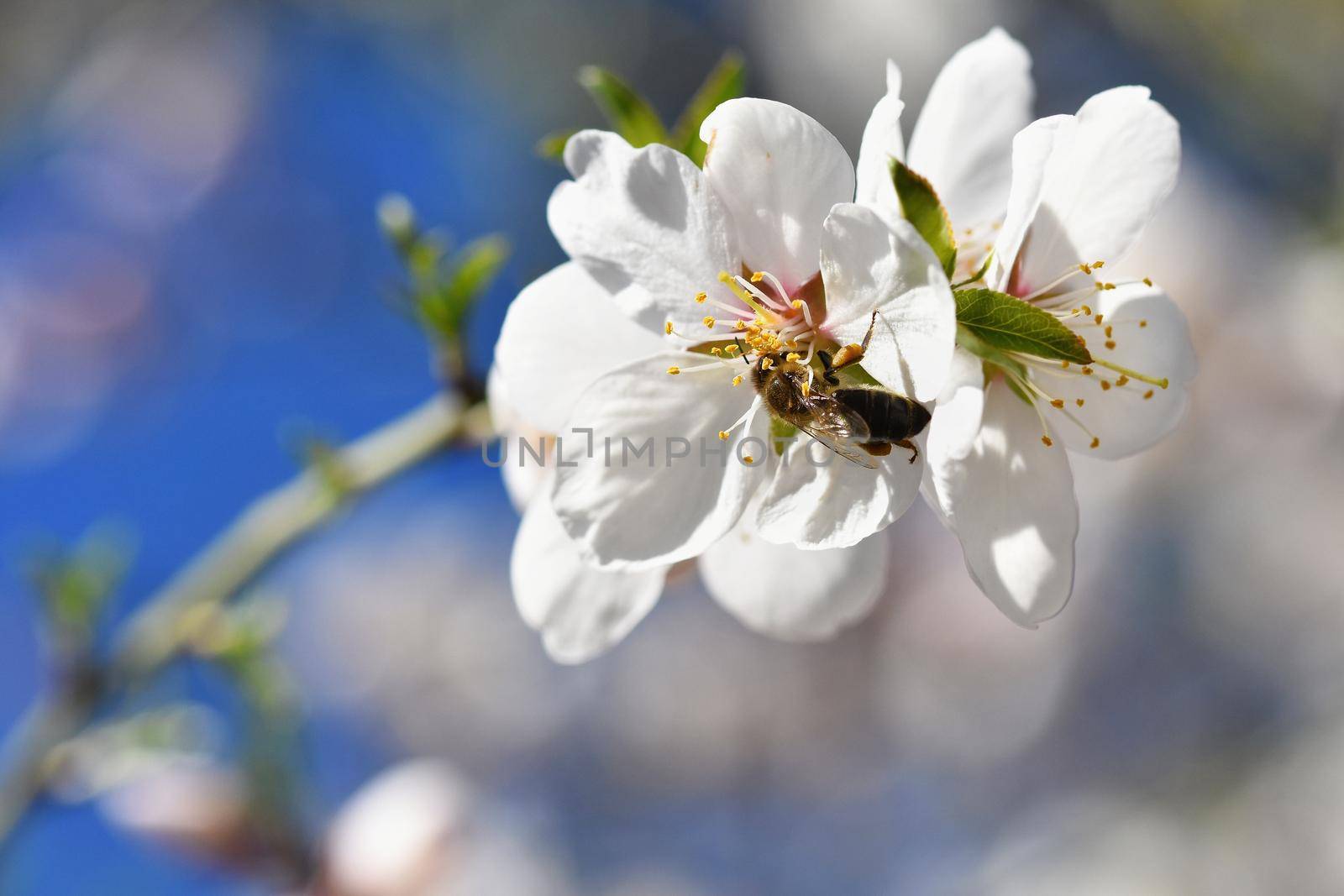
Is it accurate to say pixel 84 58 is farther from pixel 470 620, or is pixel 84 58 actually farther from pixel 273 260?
pixel 470 620

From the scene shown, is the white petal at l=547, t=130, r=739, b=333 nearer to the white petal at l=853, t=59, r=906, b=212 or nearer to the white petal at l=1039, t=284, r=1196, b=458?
the white petal at l=853, t=59, r=906, b=212

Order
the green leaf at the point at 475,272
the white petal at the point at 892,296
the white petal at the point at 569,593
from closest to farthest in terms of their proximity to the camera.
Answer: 1. the white petal at the point at 892,296
2. the white petal at the point at 569,593
3. the green leaf at the point at 475,272

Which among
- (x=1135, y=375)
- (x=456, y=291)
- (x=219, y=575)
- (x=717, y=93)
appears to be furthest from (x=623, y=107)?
(x=219, y=575)

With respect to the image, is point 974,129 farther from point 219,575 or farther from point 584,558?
point 219,575

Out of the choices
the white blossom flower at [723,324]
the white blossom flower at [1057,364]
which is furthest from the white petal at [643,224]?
the white blossom flower at [1057,364]

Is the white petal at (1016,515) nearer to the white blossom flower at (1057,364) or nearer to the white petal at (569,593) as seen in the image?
the white blossom flower at (1057,364)

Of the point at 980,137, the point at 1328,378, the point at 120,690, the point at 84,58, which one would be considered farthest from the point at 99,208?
the point at 1328,378
